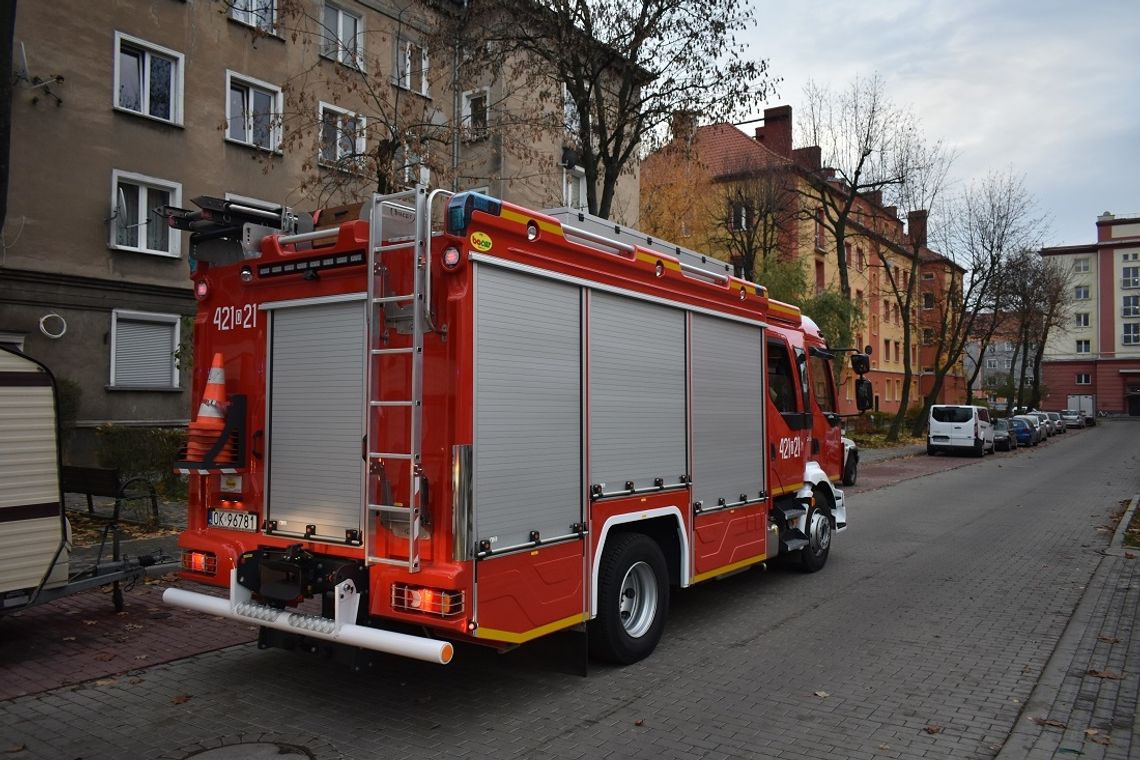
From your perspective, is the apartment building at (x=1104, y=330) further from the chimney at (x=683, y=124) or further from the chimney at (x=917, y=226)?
the chimney at (x=683, y=124)

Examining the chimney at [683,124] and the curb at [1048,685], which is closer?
the curb at [1048,685]

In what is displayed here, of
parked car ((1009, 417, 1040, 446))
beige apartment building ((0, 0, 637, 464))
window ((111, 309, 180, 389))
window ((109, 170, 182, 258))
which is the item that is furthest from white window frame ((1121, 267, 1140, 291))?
window ((111, 309, 180, 389))

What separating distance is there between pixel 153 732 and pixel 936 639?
18.6ft

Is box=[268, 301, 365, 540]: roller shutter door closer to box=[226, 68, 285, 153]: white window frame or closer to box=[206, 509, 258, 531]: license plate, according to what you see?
box=[206, 509, 258, 531]: license plate

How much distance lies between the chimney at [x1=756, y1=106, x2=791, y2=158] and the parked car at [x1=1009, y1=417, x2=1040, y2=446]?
17506 mm

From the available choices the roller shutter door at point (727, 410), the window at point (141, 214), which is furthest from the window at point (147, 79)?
the roller shutter door at point (727, 410)

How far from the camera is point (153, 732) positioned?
467 cm

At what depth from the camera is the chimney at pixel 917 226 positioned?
118ft

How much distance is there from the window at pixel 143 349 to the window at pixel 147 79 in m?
4.60

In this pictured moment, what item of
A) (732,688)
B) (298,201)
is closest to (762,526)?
(732,688)

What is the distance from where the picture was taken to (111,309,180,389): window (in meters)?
17.9

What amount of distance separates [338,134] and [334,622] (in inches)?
675

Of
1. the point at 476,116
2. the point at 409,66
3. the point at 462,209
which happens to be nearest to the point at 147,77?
the point at 409,66

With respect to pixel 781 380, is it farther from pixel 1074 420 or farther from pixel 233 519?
pixel 1074 420
